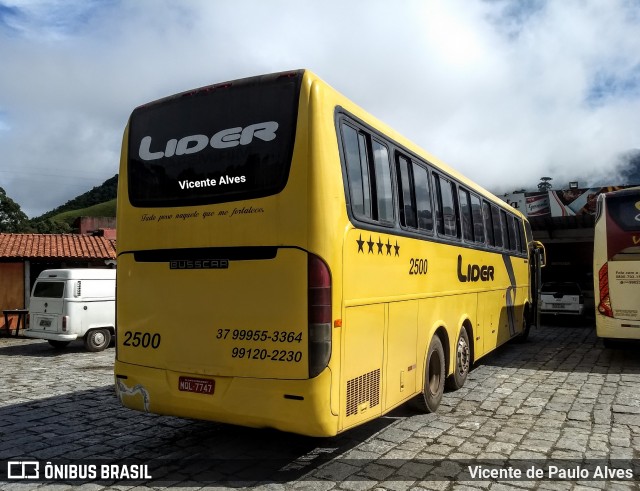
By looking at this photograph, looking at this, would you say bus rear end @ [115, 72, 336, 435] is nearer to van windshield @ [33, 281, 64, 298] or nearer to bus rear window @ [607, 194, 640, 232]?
bus rear window @ [607, 194, 640, 232]

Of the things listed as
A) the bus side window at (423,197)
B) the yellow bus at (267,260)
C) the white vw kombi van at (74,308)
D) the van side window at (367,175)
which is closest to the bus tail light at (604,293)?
the bus side window at (423,197)

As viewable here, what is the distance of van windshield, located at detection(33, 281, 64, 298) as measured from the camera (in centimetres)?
1389

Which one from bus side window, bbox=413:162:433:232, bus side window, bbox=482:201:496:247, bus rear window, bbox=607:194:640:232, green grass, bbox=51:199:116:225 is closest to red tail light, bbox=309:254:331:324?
bus side window, bbox=413:162:433:232

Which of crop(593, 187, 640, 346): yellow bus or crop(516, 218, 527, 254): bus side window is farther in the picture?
crop(516, 218, 527, 254): bus side window

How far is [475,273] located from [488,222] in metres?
1.71

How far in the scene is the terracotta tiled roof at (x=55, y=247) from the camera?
20.2 metres

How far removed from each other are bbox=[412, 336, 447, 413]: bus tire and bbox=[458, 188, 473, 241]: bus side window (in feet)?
7.19

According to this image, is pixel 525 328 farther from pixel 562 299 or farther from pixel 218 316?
pixel 218 316

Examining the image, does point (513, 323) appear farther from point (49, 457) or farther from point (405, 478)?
point (49, 457)

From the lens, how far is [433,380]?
271 inches

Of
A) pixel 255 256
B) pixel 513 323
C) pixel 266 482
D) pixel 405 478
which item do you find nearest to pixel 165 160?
pixel 255 256

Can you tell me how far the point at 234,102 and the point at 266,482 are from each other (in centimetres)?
348

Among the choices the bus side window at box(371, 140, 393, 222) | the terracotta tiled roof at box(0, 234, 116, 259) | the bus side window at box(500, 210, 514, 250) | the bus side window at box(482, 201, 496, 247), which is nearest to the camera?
the bus side window at box(371, 140, 393, 222)

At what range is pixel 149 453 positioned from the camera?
5492mm
